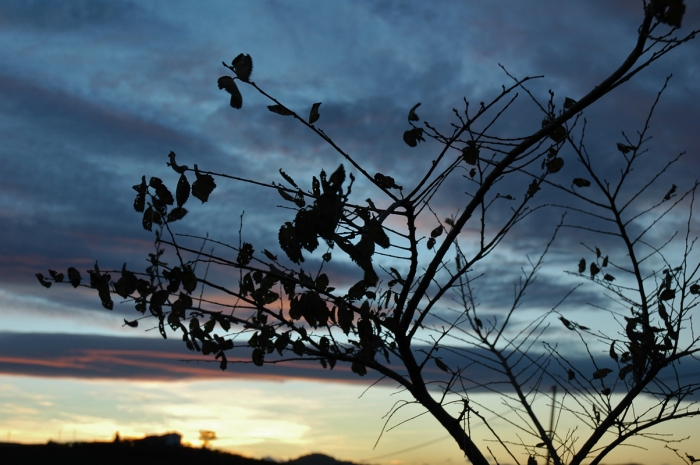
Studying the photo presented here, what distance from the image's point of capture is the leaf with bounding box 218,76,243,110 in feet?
8.36

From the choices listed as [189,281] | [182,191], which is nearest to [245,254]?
[189,281]

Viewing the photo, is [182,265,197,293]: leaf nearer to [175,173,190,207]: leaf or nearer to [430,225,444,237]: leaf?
[175,173,190,207]: leaf

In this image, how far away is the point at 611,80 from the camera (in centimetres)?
287

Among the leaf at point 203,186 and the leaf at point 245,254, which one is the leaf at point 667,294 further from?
the leaf at point 203,186

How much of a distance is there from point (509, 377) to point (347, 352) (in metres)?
2.52

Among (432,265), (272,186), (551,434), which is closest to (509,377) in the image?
(551,434)

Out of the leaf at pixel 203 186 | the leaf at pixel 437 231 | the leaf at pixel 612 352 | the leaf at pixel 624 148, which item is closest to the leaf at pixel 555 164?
the leaf at pixel 437 231

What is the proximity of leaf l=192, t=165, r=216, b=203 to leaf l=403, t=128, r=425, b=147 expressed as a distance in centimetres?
107

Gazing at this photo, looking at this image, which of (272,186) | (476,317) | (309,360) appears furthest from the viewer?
(476,317)

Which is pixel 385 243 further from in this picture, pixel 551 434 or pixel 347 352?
pixel 551 434

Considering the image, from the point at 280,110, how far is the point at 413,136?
29.6 inches

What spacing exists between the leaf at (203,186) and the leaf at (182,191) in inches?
1.7

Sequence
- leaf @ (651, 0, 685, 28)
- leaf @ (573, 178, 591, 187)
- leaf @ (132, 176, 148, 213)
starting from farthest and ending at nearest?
leaf @ (573, 178, 591, 187), leaf @ (132, 176, 148, 213), leaf @ (651, 0, 685, 28)

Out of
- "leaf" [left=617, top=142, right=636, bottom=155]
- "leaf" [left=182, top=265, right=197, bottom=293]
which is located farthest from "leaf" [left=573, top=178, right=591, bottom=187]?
"leaf" [left=182, top=265, right=197, bottom=293]
